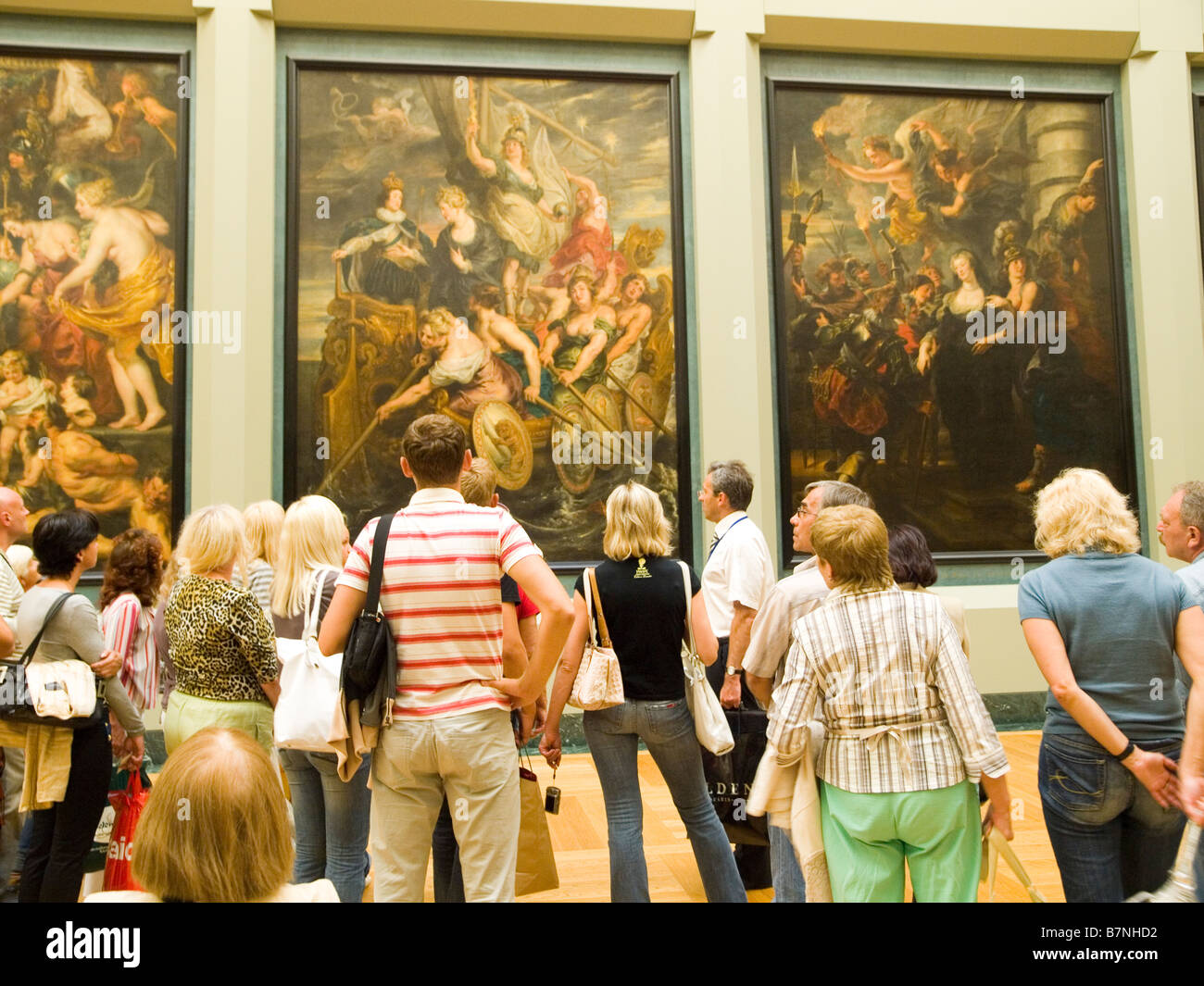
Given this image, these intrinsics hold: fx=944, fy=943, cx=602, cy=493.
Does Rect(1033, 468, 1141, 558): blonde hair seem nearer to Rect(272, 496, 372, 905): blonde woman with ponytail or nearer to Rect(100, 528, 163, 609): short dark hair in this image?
Rect(272, 496, 372, 905): blonde woman with ponytail

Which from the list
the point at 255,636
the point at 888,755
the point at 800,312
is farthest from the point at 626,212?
the point at 888,755

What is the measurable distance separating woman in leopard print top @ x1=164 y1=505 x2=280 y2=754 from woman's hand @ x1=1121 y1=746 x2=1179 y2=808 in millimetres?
3099

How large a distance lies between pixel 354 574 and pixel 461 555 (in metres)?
0.36

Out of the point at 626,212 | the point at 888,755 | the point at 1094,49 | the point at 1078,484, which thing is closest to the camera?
the point at 888,755

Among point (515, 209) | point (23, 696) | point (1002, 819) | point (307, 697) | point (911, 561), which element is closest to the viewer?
point (1002, 819)

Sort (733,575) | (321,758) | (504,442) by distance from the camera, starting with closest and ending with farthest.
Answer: (321,758)
(733,575)
(504,442)

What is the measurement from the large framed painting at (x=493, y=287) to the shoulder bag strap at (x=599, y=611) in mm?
5532

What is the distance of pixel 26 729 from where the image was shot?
3883 mm

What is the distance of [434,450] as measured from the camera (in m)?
3.18

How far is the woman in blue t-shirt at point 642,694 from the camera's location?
163 inches

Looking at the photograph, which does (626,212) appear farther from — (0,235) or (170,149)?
(0,235)

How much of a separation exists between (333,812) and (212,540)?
1193 millimetres

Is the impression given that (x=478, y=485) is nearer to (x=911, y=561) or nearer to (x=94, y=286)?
(x=911, y=561)

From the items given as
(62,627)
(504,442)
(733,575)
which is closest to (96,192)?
(504,442)
